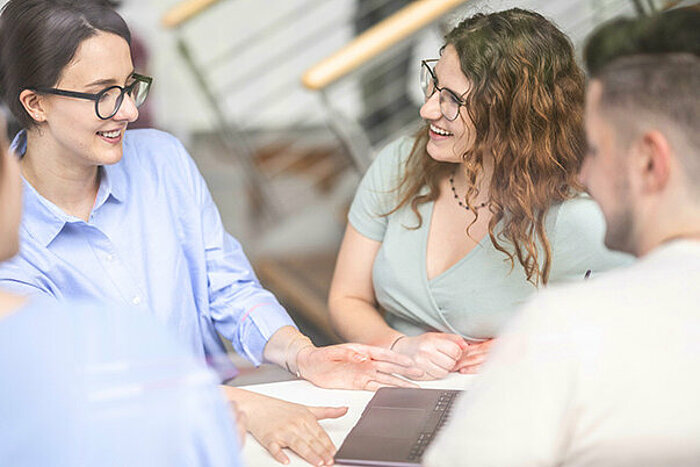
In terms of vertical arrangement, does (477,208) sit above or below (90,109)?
below

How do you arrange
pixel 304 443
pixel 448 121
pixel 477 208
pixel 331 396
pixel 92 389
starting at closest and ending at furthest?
pixel 92 389 < pixel 304 443 < pixel 331 396 < pixel 448 121 < pixel 477 208

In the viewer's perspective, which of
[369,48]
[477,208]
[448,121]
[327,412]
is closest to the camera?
[327,412]

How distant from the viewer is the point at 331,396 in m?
1.54

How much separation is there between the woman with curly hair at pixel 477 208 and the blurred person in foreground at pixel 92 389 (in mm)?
781

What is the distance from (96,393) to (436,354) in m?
0.88

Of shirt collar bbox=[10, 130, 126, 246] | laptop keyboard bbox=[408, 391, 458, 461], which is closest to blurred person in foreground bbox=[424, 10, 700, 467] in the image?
laptop keyboard bbox=[408, 391, 458, 461]

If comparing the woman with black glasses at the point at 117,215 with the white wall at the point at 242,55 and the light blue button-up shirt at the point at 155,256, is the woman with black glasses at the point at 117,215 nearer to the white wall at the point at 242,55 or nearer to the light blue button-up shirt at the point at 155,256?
the light blue button-up shirt at the point at 155,256

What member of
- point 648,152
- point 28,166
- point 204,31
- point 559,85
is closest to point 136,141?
point 28,166

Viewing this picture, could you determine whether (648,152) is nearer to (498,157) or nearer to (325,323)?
(498,157)

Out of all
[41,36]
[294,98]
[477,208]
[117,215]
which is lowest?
[294,98]

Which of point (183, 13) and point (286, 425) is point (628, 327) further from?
point (183, 13)

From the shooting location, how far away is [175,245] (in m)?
1.80

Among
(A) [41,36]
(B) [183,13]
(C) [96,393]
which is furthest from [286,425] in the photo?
(B) [183,13]

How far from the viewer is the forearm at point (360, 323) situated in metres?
1.84
